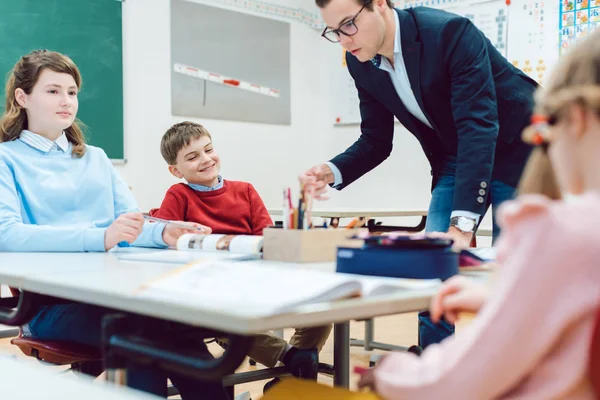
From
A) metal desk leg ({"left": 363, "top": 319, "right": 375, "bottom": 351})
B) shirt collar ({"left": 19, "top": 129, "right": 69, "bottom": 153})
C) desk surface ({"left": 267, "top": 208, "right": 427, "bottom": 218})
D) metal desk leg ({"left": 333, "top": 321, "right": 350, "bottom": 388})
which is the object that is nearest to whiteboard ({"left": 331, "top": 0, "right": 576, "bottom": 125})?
desk surface ({"left": 267, "top": 208, "right": 427, "bottom": 218})

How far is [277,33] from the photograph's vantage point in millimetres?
5527

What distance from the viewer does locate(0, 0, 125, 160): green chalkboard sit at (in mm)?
4117

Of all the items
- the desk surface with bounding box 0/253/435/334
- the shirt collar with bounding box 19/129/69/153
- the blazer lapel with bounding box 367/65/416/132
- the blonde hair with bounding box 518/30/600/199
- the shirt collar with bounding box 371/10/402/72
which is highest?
the shirt collar with bounding box 371/10/402/72

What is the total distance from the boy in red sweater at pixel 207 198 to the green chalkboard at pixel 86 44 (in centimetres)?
212

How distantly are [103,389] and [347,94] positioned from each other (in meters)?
5.06

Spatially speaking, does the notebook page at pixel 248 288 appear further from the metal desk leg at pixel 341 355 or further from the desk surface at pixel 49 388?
the metal desk leg at pixel 341 355

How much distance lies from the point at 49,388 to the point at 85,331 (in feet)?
2.59

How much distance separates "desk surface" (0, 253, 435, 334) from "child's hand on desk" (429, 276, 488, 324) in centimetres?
10

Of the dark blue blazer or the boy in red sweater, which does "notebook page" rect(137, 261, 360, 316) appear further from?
the boy in red sweater

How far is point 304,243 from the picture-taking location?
1.34 metres

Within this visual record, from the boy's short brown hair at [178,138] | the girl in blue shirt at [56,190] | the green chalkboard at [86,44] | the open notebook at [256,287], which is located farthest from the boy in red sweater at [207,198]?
the green chalkboard at [86,44]

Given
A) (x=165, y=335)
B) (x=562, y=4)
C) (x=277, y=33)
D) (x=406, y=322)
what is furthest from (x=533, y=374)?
(x=277, y=33)

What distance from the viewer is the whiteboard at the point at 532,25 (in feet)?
14.9

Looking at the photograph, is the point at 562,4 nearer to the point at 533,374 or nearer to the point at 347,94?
the point at 347,94
